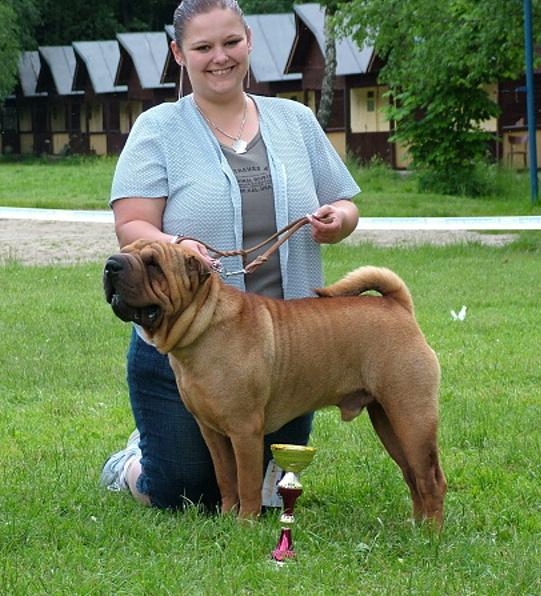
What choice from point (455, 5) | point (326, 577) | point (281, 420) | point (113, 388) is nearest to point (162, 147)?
point (281, 420)

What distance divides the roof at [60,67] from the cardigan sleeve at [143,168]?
54.8m

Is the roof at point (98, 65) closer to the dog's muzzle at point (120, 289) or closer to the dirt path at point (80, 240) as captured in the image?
the dirt path at point (80, 240)

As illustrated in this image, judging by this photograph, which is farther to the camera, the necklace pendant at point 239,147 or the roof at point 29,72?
the roof at point 29,72

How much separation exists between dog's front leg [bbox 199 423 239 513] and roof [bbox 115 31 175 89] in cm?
4803

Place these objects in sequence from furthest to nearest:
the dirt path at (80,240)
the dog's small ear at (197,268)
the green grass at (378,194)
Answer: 1. the green grass at (378,194)
2. the dirt path at (80,240)
3. the dog's small ear at (197,268)

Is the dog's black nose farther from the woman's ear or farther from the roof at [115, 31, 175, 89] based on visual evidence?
the roof at [115, 31, 175, 89]

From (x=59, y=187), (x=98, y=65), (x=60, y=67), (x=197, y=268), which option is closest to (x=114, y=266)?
(x=197, y=268)

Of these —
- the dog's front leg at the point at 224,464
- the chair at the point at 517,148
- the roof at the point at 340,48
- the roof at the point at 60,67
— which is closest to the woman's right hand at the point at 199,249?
the dog's front leg at the point at 224,464

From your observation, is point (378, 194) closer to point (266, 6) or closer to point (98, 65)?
point (98, 65)

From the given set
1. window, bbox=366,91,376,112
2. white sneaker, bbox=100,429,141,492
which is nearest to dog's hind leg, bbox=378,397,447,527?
white sneaker, bbox=100,429,141,492

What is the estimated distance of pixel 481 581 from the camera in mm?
4133

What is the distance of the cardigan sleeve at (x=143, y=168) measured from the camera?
4.90 metres

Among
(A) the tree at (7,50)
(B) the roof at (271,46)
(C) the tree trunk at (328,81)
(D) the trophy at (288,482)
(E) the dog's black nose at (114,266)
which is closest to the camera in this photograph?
(D) the trophy at (288,482)

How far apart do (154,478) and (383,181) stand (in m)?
27.1
